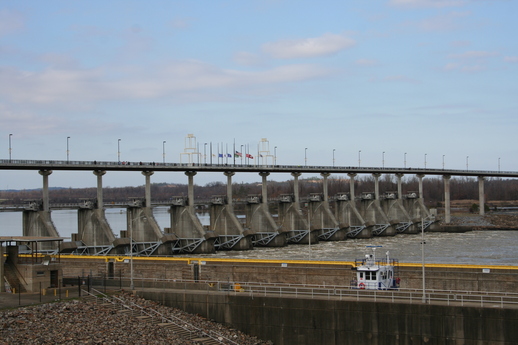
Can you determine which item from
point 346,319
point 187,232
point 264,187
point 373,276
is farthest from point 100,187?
point 346,319

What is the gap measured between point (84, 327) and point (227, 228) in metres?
56.0

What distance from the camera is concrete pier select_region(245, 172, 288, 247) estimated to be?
301 ft

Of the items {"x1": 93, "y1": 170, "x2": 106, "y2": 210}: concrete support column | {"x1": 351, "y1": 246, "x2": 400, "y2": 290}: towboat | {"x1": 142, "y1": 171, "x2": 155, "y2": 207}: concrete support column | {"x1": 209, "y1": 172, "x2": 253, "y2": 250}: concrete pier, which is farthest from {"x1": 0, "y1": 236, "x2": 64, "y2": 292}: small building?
{"x1": 209, "y1": 172, "x2": 253, "y2": 250}: concrete pier

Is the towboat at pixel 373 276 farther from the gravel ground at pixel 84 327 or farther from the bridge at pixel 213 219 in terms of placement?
the bridge at pixel 213 219

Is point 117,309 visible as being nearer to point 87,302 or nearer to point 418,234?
point 87,302

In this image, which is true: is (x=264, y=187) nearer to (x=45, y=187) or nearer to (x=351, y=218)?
(x=351, y=218)

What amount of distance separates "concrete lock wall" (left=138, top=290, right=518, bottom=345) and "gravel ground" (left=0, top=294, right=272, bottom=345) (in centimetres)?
108

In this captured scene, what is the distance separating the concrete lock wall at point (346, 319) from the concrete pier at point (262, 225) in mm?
51773

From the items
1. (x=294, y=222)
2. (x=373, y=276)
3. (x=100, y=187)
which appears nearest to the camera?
(x=373, y=276)

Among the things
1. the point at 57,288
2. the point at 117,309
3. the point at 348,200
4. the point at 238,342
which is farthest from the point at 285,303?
the point at 348,200

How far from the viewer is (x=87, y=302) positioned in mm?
37500

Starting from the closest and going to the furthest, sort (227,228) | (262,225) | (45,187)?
(45,187), (227,228), (262,225)

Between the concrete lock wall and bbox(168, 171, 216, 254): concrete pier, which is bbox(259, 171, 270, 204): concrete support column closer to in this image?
bbox(168, 171, 216, 254): concrete pier

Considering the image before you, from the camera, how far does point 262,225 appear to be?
92.8m
